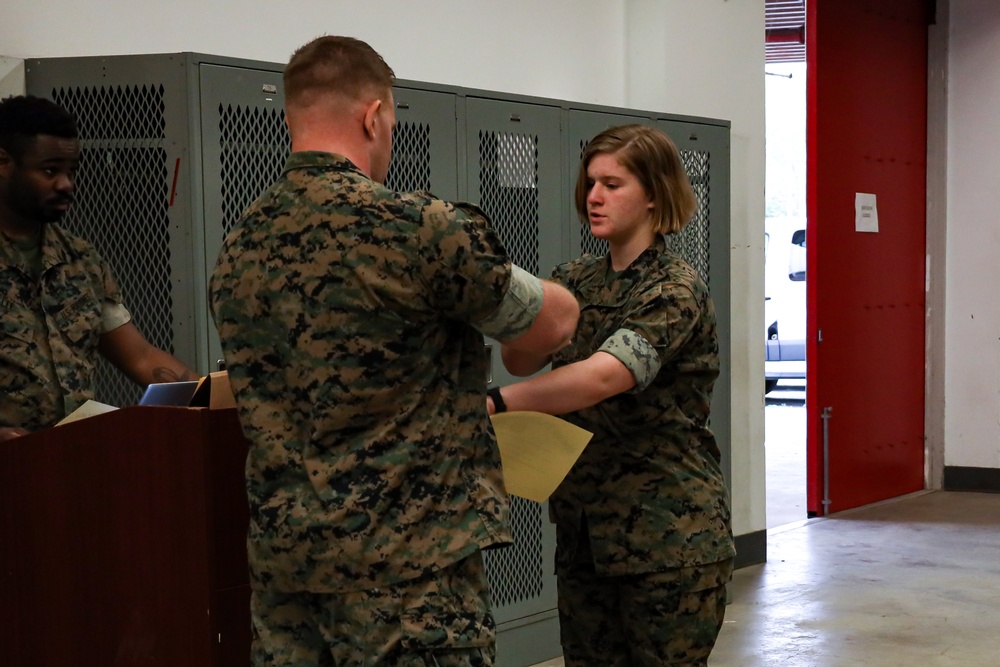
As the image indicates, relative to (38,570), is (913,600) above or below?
below

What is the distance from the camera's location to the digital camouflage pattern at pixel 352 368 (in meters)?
1.66

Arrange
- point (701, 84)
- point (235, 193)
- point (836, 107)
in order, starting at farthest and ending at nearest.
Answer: point (836, 107), point (701, 84), point (235, 193)

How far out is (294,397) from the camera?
1.70 meters

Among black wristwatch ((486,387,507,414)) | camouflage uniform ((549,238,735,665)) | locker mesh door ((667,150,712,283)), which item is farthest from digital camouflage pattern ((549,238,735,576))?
locker mesh door ((667,150,712,283))

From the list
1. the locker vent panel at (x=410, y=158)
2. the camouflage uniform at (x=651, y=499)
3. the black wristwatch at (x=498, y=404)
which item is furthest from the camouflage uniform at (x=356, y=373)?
the locker vent panel at (x=410, y=158)

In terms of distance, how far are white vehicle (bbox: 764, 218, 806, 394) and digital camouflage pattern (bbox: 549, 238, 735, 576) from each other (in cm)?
1100

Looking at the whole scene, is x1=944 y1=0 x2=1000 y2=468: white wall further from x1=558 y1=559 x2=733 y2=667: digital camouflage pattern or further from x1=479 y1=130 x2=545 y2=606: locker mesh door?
x1=558 y1=559 x2=733 y2=667: digital camouflage pattern

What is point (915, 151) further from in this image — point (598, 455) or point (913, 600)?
point (598, 455)

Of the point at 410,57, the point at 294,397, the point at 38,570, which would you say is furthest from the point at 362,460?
the point at 410,57

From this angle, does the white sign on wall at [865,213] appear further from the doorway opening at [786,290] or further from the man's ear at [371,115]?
the man's ear at [371,115]

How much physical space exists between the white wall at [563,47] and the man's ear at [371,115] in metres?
2.09

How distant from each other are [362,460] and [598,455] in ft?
2.87

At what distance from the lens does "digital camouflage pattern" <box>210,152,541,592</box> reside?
5.44 ft

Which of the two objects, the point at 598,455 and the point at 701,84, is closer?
the point at 598,455
